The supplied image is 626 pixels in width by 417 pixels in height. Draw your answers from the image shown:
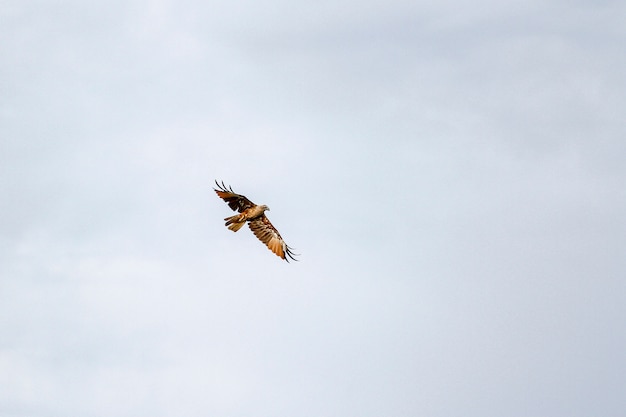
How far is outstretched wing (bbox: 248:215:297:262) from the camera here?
327ft

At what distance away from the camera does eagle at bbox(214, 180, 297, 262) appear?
3814 inches

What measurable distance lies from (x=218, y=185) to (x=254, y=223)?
541 cm

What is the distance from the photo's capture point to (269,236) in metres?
100

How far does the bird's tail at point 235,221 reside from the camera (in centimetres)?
9719

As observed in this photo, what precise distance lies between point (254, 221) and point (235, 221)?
2317mm

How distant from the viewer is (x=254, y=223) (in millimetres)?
99438

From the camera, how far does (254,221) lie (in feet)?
326

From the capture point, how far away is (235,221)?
9744 centimetres

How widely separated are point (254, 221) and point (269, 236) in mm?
2065

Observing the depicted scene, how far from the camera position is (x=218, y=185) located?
95.9 meters

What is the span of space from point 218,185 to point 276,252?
855cm

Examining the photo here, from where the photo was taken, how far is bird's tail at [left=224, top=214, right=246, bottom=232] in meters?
97.2

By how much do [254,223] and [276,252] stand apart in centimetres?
326

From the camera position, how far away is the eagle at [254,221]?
96875mm
